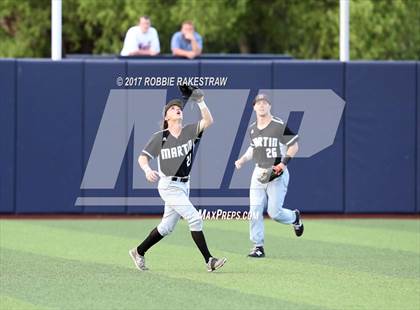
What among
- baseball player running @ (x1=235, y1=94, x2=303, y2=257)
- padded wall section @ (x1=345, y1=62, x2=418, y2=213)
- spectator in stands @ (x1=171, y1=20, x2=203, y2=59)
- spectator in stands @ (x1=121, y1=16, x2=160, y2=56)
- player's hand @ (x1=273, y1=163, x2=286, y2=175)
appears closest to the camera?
player's hand @ (x1=273, y1=163, x2=286, y2=175)

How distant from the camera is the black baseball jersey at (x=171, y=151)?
13.3 metres

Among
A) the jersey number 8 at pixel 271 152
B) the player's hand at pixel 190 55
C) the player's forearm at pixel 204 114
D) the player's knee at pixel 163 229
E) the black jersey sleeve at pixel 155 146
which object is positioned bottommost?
the player's knee at pixel 163 229

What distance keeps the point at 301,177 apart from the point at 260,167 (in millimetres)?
4850

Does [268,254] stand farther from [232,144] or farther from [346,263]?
[232,144]

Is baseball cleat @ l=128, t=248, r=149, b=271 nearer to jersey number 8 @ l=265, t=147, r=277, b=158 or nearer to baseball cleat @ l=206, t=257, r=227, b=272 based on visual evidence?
baseball cleat @ l=206, t=257, r=227, b=272

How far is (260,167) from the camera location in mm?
14898

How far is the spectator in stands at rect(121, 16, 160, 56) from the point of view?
2122cm

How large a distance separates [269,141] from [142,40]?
7179 millimetres

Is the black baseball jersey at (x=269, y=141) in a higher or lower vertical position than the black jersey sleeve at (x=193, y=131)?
lower

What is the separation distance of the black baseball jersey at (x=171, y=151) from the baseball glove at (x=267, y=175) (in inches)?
65.8

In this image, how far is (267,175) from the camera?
14.8m

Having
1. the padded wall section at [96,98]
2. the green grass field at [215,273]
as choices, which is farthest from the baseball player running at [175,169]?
the padded wall section at [96,98]

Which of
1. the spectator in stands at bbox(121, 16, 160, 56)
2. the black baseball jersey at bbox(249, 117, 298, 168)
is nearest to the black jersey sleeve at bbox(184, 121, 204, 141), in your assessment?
the black baseball jersey at bbox(249, 117, 298, 168)

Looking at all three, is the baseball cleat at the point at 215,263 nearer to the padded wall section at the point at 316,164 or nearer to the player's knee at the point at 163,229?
the player's knee at the point at 163,229
